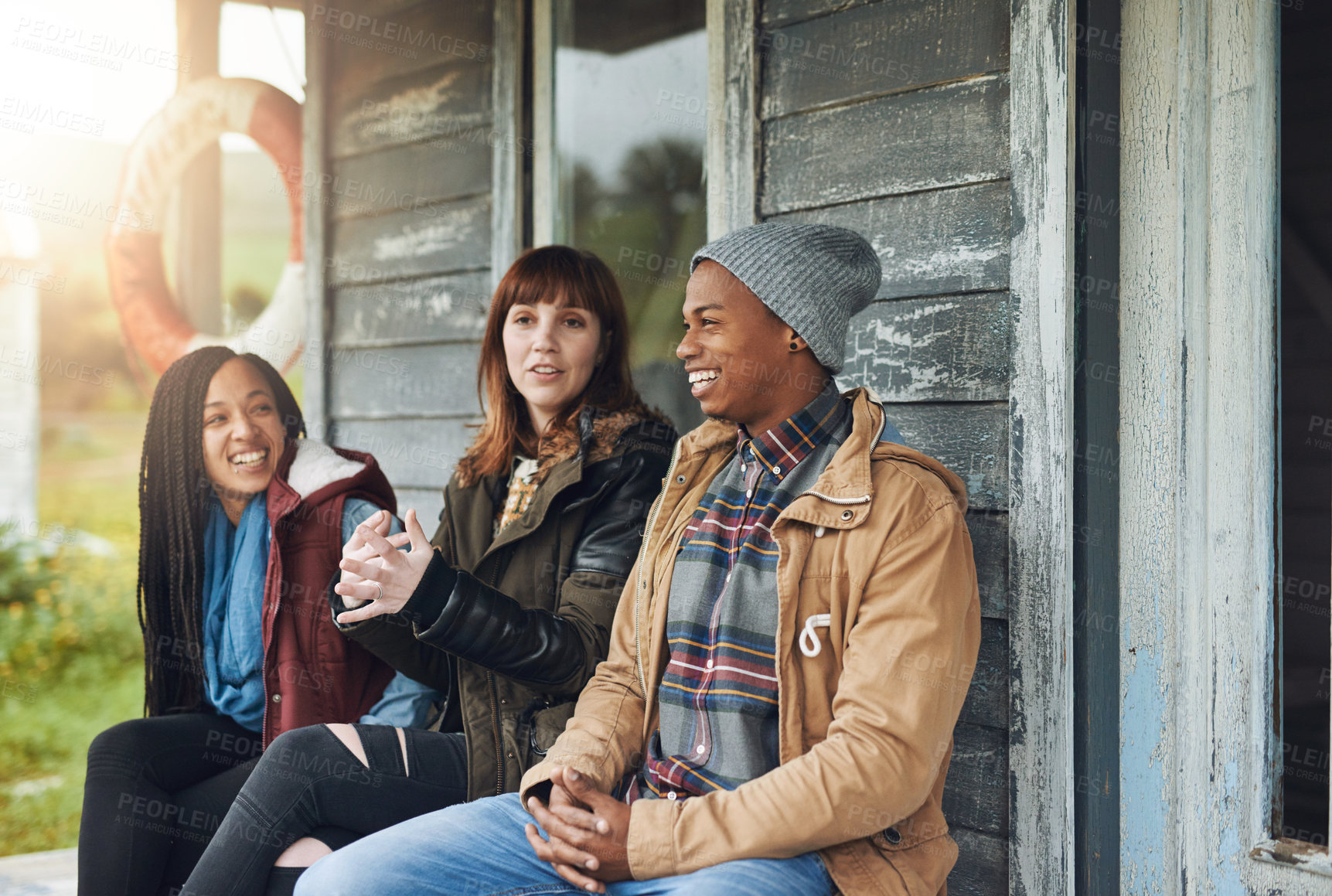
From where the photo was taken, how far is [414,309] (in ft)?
10.1

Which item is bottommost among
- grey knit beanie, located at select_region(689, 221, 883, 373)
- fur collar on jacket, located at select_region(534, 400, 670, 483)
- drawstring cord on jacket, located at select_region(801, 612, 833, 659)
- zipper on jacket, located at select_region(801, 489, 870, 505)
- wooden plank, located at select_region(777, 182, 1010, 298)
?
drawstring cord on jacket, located at select_region(801, 612, 833, 659)

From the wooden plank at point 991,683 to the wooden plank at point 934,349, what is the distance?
395 mm

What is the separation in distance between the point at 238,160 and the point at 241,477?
8779 millimetres

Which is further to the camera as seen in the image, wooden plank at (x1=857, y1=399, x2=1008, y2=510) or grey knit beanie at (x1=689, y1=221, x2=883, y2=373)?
wooden plank at (x1=857, y1=399, x2=1008, y2=510)

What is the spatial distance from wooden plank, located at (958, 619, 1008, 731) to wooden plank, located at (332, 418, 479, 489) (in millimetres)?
1656

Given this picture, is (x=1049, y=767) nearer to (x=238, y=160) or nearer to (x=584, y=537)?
(x=584, y=537)

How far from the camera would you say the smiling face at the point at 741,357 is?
1497mm

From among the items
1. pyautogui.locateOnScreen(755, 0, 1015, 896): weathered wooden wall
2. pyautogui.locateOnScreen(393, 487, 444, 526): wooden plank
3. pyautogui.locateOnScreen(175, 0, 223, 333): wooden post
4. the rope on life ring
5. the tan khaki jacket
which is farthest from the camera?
pyautogui.locateOnScreen(175, 0, 223, 333): wooden post

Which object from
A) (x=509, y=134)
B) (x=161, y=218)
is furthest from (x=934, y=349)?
(x=161, y=218)

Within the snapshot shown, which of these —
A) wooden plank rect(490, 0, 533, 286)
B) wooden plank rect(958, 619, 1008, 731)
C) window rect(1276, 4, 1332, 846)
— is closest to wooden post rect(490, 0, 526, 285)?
wooden plank rect(490, 0, 533, 286)

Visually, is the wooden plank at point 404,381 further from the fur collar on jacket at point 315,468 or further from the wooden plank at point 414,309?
the fur collar on jacket at point 315,468

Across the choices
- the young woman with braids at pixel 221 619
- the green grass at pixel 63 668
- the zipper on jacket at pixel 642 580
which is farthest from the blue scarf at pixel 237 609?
the green grass at pixel 63 668

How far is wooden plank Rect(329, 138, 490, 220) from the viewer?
2.90 m

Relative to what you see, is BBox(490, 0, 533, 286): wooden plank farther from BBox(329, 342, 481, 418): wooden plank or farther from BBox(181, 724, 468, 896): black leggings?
BBox(181, 724, 468, 896): black leggings
